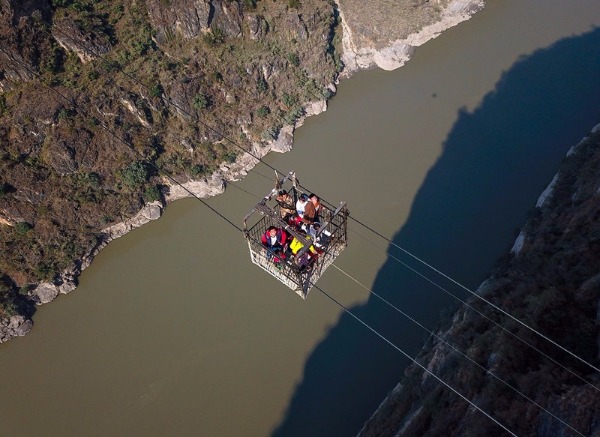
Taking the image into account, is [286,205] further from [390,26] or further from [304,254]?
[390,26]

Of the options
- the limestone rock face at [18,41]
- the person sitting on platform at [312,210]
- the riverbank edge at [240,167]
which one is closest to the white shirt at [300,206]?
the person sitting on platform at [312,210]

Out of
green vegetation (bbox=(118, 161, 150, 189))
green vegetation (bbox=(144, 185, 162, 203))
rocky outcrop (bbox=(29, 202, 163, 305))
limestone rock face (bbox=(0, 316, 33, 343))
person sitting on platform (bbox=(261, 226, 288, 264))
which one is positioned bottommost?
limestone rock face (bbox=(0, 316, 33, 343))

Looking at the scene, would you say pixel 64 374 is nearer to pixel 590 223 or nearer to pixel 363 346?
pixel 363 346

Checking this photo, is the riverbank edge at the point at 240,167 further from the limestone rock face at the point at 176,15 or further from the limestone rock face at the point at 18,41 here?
the limestone rock face at the point at 18,41

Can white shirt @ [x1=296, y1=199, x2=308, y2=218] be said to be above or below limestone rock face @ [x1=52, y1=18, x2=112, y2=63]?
above

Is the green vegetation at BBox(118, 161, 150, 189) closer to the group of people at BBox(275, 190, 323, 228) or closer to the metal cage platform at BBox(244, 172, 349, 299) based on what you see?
the metal cage platform at BBox(244, 172, 349, 299)

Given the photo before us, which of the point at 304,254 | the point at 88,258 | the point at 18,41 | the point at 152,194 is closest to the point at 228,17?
the point at 18,41

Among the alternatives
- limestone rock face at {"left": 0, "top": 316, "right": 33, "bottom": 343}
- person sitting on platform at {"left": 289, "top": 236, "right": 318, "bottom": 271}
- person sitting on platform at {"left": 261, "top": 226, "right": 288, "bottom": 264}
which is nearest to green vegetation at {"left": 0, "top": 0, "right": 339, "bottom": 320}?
limestone rock face at {"left": 0, "top": 316, "right": 33, "bottom": 343}
